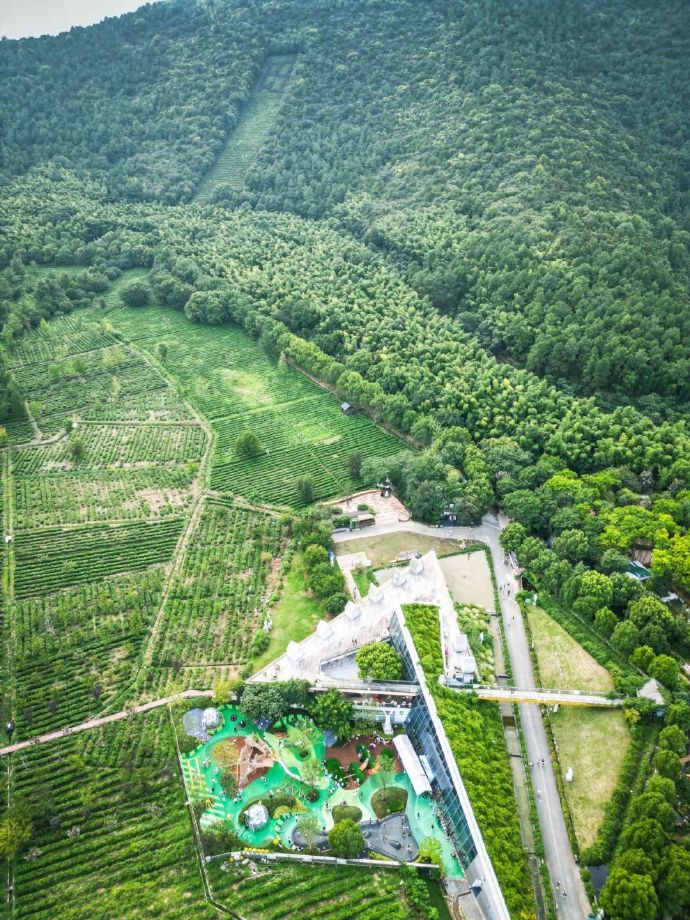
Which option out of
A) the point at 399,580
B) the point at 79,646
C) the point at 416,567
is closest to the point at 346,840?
the point at 399,580

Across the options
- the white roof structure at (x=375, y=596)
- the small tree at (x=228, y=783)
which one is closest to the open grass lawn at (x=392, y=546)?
the white roof structure at (x=375, y=596)

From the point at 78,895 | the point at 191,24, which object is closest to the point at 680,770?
the point at 78,895

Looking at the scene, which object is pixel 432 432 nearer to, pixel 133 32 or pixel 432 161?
pixel 432 161

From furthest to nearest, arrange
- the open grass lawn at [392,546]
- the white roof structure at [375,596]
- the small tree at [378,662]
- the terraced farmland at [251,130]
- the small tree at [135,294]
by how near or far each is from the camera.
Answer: the terraced farmland at [251,130] → the small tree at [135,294] → the open grass lawn at [392,546] → the white roof structure at [375,596] → the small tree at [378,662]

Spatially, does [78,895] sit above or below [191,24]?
below

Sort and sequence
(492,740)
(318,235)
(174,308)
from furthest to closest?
1. (318,235)
2. (174,308)
3. (492,740)

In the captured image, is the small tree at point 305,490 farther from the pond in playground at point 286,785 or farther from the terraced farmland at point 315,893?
the terraced farmland at point 315,893

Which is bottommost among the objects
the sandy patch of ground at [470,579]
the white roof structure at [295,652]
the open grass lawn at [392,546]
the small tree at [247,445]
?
the sandy patch of ground at [470,579]
